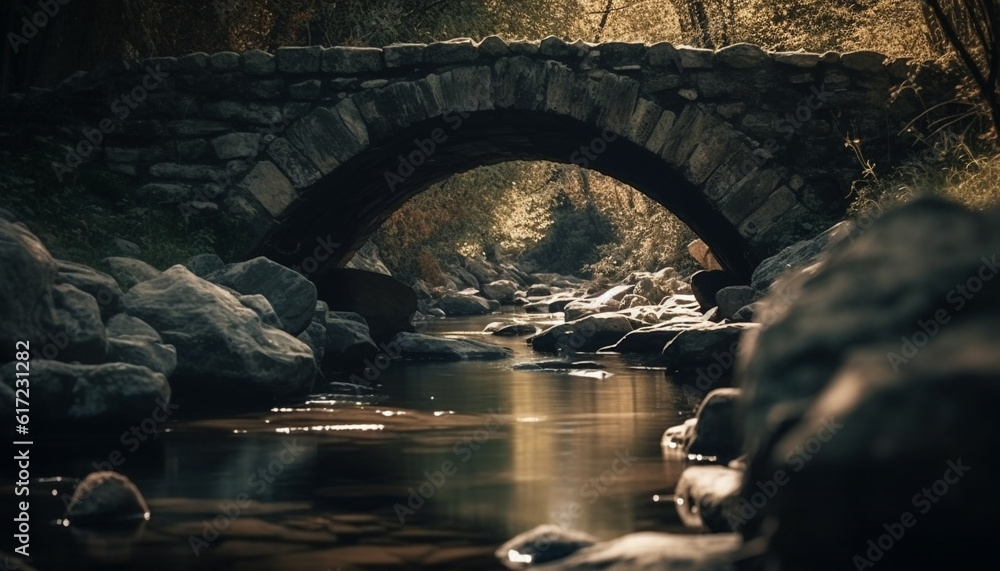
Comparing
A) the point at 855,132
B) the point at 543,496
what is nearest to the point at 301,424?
the point at 543,496

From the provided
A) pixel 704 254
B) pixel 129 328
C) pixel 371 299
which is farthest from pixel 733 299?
pixel 129 328

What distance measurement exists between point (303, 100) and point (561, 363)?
3120 millimetres

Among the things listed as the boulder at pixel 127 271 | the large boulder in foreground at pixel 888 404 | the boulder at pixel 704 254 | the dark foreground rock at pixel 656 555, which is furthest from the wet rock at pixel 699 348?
the large boulder in foreground at pixel 888 404

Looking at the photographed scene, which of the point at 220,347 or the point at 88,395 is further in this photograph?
the point at 220,347

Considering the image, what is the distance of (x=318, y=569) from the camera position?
3.98 m

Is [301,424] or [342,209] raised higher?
[342,209]

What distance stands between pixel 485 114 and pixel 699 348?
2.73 m

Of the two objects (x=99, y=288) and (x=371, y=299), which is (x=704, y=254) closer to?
(x=371, y=299)

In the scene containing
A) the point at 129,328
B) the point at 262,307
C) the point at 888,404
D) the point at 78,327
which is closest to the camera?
the point at 888,404

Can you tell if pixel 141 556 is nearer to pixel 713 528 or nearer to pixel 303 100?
pixel 713 528

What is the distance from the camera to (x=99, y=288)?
27.2 ft

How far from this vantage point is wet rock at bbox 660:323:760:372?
1053 centimetres

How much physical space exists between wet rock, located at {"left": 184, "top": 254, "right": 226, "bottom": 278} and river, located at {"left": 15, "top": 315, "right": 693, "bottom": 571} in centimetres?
267

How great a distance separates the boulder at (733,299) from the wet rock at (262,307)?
169 inches
